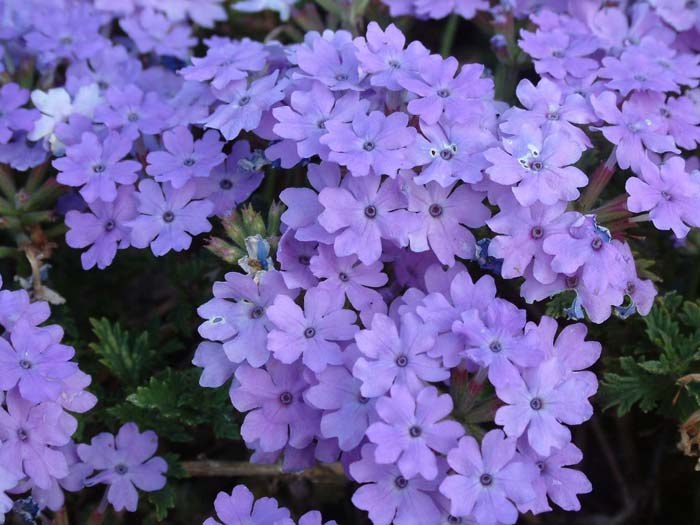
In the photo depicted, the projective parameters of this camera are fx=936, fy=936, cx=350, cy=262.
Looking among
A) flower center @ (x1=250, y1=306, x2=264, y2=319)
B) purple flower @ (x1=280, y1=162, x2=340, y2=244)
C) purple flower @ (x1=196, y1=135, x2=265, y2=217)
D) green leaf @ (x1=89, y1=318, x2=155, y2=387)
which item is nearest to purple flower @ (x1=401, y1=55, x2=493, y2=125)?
purple flower @ (x1=280, y1=162, x2=340, y2=244)

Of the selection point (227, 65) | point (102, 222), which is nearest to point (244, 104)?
point (227, 65)

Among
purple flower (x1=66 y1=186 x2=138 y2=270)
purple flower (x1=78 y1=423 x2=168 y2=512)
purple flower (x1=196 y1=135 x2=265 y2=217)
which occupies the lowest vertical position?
purple flower (x1=78 y1=423 x2=168 y2=512)

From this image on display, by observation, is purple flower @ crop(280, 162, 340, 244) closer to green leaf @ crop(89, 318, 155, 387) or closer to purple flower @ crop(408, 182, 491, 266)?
purple flower @ crop(408, 182, 491, 266)

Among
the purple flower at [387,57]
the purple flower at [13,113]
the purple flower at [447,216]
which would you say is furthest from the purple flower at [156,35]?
the purple flower at [447,216]

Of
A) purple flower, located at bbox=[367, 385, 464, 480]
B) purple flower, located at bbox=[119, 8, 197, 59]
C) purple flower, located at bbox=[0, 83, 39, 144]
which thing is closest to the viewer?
purple flower, located at bbox=[367, 385, 464, 480]

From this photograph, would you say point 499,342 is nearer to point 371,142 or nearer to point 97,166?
point 371,142

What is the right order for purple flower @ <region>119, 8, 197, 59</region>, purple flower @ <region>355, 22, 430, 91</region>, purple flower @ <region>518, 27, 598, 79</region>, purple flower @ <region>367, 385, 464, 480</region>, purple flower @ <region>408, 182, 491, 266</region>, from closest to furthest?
purple flower @ <region>367, 385, 464, 480</region>, purple flower @ <region>408, 182, 491, 266</region>, purple flower @ <region>355, 22, 430, 91</region>, purple flower @ <region>518, 27, 598, 79</region>, purple flower @ <region>119, 8, 197, 59</region>
